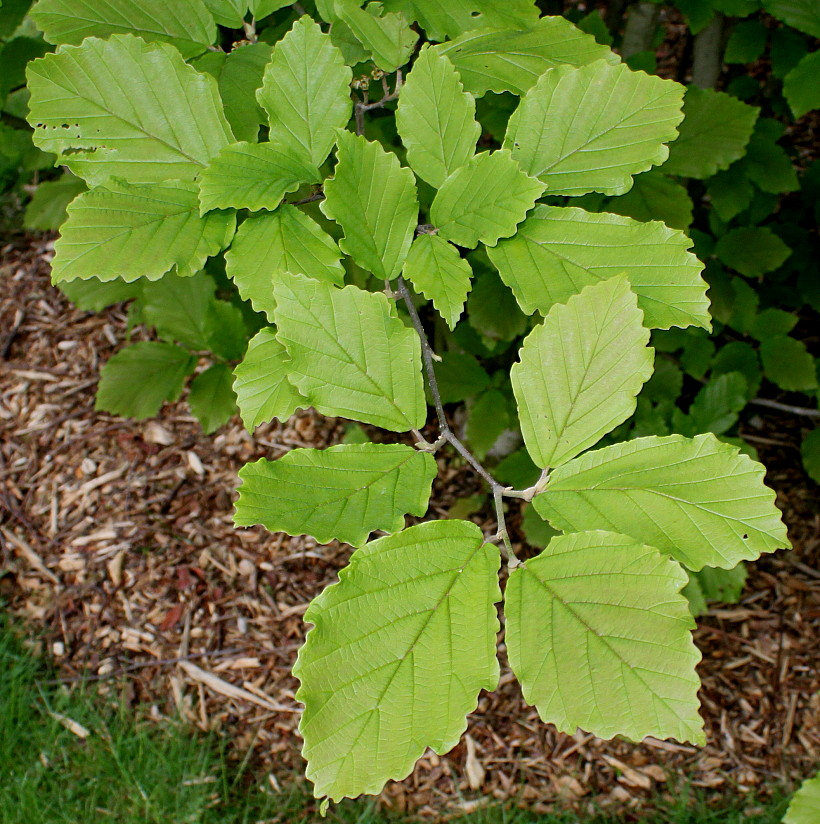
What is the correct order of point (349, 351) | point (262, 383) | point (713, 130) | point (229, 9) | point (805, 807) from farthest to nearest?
point (713, 130), point (805, 807), point (229, 9), point (262, 383), point (349, 351)

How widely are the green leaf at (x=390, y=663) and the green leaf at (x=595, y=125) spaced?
501mm

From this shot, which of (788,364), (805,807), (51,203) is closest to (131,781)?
(51,203)

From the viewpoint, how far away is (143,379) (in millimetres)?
2004

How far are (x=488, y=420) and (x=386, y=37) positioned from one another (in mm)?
1242

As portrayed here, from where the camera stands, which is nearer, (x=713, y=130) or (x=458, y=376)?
(x=713, y=130)

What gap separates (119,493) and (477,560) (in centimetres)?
237

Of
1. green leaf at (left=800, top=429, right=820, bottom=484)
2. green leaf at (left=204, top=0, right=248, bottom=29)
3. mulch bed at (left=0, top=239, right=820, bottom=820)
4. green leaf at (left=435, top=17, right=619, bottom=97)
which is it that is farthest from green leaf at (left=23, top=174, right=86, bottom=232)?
green leaf at (left=800, top=429, right=820, bottom=484)

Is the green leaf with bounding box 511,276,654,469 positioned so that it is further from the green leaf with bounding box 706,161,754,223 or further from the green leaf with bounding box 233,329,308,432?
the green leaf with bounding box 706,161,754,223

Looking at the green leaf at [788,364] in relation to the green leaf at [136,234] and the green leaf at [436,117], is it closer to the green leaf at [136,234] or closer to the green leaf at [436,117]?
the green leaf at [436,117]

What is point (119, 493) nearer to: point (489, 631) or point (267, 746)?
point (267, 746)

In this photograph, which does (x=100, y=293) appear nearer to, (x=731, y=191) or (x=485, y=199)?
(x=485, y=199)

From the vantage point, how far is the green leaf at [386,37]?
1.01 metres

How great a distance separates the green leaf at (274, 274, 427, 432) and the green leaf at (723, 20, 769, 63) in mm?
1795

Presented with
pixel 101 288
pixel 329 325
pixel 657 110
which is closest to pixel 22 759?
pixel 101 288
